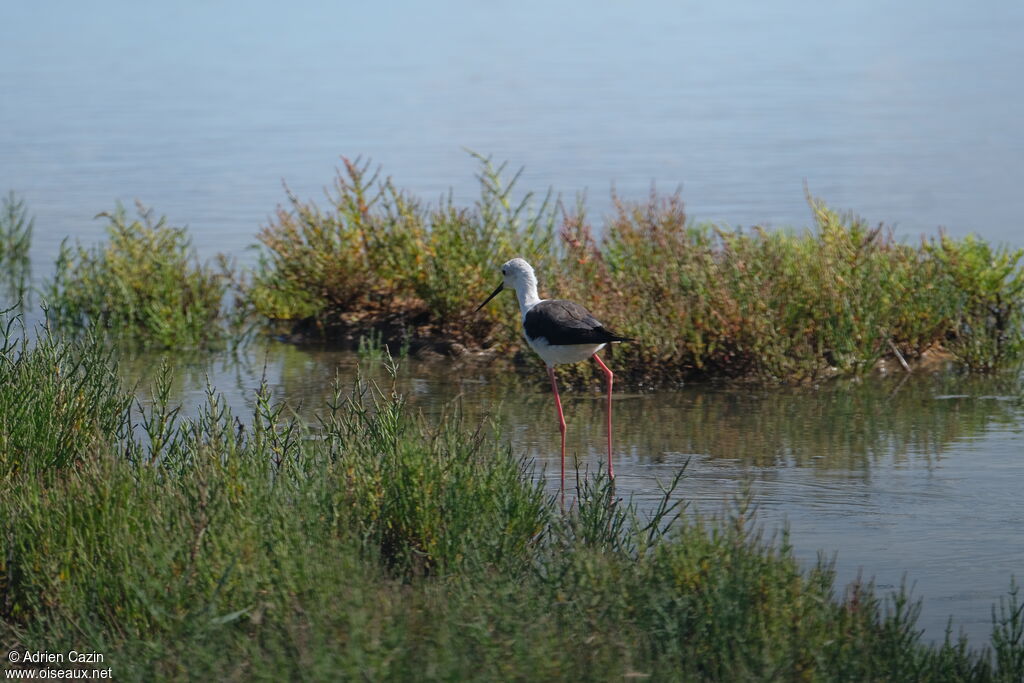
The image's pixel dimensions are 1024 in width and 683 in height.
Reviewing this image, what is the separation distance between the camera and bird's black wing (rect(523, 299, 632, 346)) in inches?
315

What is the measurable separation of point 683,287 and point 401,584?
559 centimetres

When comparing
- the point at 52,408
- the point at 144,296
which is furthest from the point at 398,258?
the point at 52,408

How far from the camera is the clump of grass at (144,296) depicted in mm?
12086

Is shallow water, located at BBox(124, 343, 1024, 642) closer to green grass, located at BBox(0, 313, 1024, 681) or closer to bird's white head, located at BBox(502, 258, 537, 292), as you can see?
green grass, located at BBox(0, 313, 1024, 681)

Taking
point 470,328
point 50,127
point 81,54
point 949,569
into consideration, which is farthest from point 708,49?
point 949,569

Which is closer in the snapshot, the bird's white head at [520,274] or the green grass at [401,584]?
the green grass at [401,584]

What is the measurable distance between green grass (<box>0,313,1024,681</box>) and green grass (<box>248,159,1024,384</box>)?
4177mm

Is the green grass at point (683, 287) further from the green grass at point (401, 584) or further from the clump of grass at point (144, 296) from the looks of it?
the green grass at point (401, 584)

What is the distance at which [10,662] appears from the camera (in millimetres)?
4941

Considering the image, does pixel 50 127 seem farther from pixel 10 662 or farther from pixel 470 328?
pixel 10 662

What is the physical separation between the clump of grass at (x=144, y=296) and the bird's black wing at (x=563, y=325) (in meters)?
4.54

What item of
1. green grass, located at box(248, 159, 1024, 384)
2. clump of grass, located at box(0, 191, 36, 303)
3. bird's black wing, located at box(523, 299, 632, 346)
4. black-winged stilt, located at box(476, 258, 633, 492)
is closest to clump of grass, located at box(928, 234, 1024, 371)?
green grass, located at box(248, 159, 1024, 384)

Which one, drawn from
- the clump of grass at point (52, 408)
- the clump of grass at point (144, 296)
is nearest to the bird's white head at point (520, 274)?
the clump of grass at point (52, 408)

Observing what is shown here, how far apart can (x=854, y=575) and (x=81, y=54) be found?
7052 cm
